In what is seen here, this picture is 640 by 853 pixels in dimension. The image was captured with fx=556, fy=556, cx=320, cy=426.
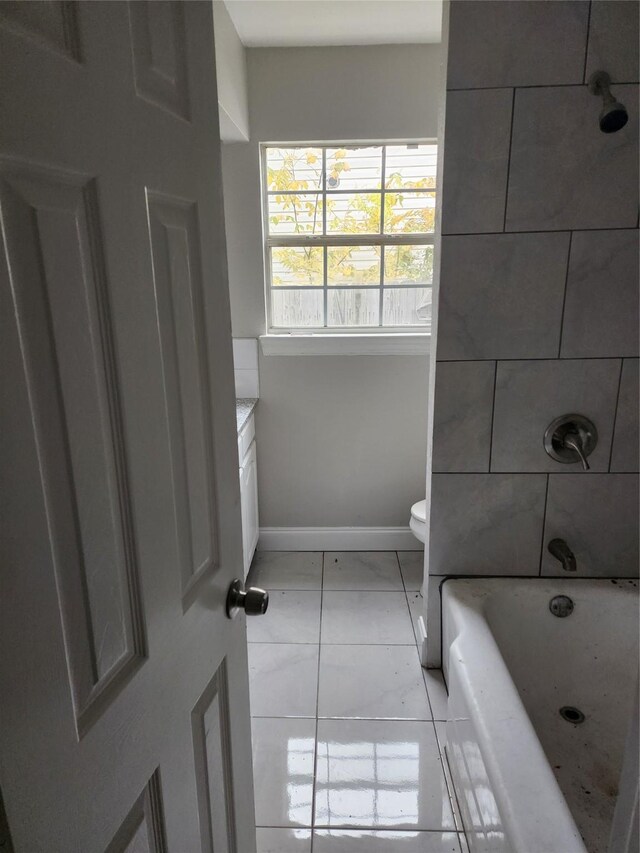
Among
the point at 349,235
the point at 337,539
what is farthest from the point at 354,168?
the point at 337,539

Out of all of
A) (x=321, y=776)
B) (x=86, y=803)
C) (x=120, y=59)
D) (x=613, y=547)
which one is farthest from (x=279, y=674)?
(x=120, y=59)

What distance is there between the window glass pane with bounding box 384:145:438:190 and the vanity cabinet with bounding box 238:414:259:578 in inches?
54.9

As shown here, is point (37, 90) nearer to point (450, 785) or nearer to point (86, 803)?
point (86, 803)

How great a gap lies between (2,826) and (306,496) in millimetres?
A: 2621

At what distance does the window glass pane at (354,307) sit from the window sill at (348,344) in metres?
0.12

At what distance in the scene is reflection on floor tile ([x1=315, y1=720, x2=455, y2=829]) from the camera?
1.60 meters

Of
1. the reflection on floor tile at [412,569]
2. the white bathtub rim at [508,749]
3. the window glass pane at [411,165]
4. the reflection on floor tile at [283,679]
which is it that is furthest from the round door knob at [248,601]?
the window glass pane at [411,165]

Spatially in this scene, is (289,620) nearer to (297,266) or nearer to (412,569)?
(412,569)

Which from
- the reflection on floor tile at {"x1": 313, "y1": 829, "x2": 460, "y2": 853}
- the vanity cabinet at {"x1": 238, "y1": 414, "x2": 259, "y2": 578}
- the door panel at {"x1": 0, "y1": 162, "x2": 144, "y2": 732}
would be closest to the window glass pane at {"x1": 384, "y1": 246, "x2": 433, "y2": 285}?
the vanity cabinet at {"x1": 238, "y1": 414, "x2": 259, "y2": 578}

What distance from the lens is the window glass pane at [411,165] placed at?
2686 mm

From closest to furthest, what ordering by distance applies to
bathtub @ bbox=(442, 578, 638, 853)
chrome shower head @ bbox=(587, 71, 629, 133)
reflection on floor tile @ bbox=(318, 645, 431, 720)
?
bathtub @ bbox=(442, 578, 638, 853) < chrome shower head @ bbox=(587, 71, 629, 133) < reflection on floor tile @ bbox=(318, 645, 431, 720)

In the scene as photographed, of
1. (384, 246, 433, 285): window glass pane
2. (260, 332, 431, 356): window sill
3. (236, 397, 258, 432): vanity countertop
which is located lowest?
(236, 397, 258, 432): vanity countertop

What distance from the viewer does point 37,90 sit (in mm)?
458

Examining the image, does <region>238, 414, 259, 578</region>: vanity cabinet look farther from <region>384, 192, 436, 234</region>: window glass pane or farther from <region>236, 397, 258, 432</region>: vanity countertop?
<region>384, 192, 436, 234</region>: window glass pane
